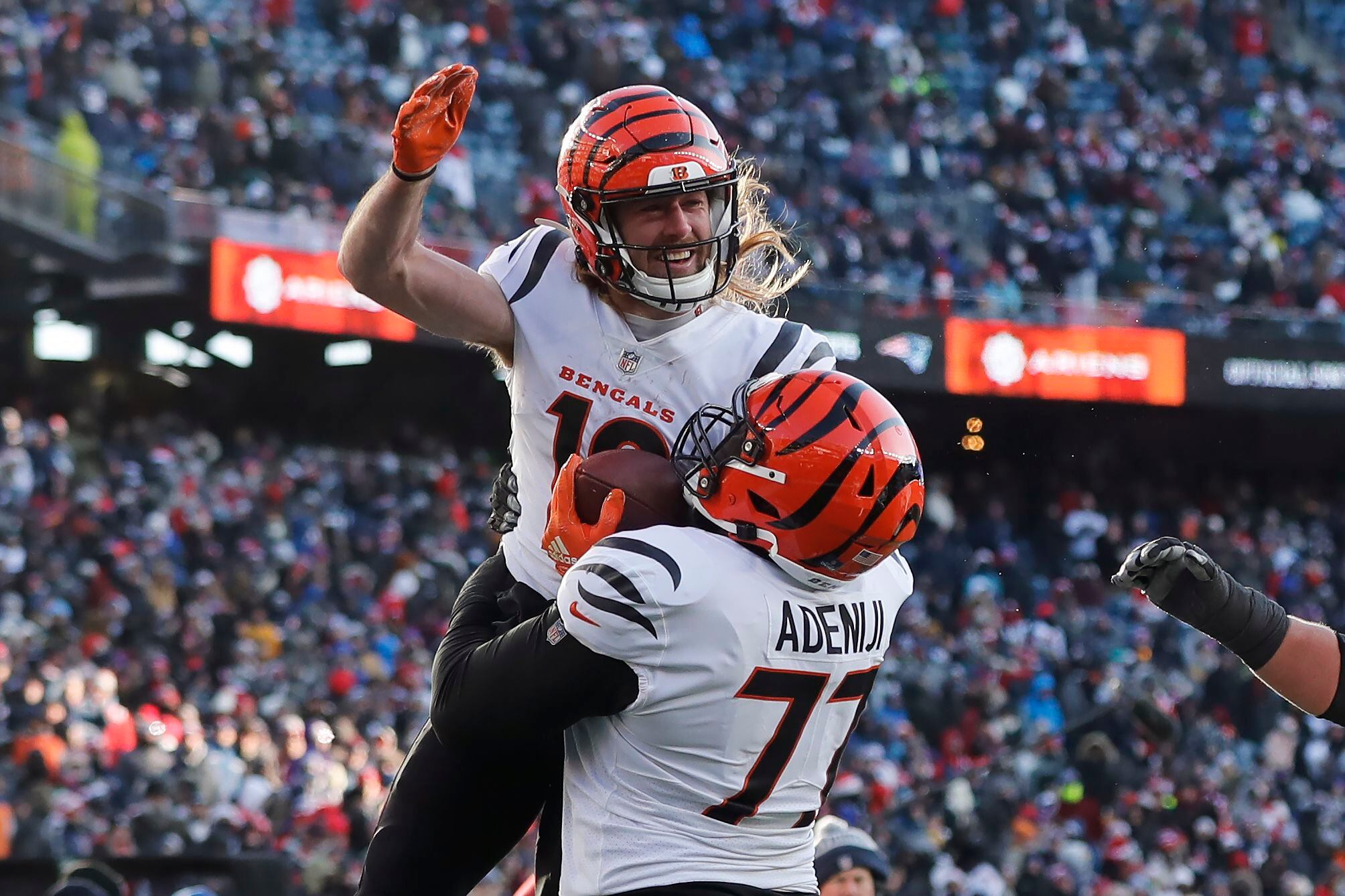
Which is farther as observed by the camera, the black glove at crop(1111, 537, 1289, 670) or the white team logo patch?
the black glove at crop(1111, 537, 1289, 670)

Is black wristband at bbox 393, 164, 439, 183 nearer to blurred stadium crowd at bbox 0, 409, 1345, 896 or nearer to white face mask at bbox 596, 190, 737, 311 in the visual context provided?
white face mask at bbox 596, 190, 737, 311

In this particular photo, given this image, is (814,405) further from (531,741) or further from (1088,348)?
(1088,348)

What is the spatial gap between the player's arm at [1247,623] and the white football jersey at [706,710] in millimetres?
586

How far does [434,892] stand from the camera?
127 inches

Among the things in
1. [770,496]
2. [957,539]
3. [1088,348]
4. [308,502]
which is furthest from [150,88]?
[770,496]

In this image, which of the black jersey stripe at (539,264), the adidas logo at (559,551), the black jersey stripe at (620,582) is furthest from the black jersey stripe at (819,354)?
the black jersey stripe at (620,582)

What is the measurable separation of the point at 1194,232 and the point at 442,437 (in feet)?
25.4

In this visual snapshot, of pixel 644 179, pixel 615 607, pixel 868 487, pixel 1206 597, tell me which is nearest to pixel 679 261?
pixel 644 179

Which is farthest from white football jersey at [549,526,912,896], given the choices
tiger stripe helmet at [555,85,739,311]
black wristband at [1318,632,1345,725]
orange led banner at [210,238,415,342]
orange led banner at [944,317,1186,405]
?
orange led banner at [944,317,1186,405]

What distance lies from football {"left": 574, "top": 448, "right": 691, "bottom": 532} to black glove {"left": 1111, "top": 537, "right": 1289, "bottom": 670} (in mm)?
864

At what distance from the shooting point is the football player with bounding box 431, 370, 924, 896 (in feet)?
8.82

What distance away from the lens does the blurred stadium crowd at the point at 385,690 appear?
9.81 metres

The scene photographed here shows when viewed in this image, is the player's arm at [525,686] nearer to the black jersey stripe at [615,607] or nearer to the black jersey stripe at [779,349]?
the black jersey stripe at [615,607]

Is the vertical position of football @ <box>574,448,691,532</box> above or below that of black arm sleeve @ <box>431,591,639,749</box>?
above
